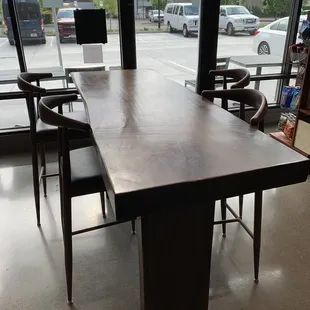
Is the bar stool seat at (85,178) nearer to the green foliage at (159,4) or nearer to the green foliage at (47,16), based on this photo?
the green foliage at (47,16)

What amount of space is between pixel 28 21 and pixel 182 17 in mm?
1663

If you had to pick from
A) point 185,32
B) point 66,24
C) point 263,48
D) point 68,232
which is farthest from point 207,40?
point 68,232

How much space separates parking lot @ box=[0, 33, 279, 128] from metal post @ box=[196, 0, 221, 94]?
149 mm

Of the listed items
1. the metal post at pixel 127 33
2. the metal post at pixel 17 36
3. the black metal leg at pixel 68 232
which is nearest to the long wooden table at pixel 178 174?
the black metal leg at pixel 68 232

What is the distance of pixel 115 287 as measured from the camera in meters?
1.78

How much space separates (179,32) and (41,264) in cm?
296

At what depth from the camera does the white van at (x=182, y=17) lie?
3.54 m

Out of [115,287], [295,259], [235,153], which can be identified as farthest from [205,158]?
[295,259]

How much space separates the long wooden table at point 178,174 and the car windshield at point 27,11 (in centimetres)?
208

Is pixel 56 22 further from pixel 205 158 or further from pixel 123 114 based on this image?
pixel 205 158

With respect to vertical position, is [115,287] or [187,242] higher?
[187,242]

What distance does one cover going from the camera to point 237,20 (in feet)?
12.6

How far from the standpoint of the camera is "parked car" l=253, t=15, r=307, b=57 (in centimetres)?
404

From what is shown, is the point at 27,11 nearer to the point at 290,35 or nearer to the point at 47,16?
the point at 47,16
